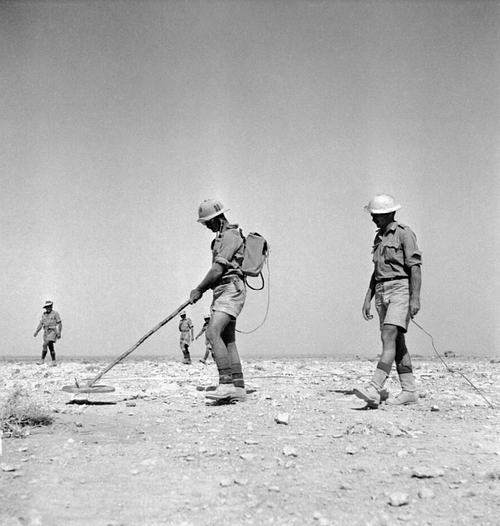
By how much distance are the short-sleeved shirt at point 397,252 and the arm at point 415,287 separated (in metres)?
0.06

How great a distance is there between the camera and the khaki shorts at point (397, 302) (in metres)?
6.82

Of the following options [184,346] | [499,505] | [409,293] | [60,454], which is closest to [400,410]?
[409,293]

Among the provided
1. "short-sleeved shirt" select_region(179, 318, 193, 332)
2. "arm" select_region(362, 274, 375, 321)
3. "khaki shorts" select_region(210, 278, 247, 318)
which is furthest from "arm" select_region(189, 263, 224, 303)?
"short-sleeved shirt" select_region(179, 318, 193, 332)

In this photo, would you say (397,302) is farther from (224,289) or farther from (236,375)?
(236,375)

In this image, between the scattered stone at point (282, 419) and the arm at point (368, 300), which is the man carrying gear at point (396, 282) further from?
the scattered stone at point (282, 419)

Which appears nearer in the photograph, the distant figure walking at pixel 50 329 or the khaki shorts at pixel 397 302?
the khaki shorts at pixel 397 302

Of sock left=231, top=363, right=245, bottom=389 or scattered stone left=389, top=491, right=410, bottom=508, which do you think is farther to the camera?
sock left=231, top=363, right=245, bottom=389

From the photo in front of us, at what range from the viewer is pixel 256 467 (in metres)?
3.91

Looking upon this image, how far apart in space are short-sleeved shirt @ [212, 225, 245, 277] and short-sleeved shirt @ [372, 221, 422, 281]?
5.50ft

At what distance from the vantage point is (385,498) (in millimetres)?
3295

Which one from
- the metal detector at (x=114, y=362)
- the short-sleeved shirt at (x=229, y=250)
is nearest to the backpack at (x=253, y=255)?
the short-sleeved shirt at (x=229, y=250)

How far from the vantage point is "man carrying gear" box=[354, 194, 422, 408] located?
6.82m

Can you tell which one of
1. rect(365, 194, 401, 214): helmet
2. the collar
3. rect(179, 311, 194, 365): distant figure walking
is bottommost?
rect(179, 311, 194, 365): distant figure walking

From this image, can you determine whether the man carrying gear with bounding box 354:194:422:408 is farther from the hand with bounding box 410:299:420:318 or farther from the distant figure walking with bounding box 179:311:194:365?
the distant figure walking with bounding box 179:311:194:365
